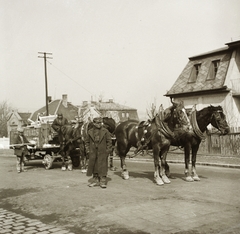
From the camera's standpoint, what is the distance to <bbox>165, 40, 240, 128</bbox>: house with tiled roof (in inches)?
969

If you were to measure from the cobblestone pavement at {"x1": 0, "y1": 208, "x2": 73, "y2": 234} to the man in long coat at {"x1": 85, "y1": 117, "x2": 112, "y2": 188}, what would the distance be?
10.2ft

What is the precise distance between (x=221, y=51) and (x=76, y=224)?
22385 mm

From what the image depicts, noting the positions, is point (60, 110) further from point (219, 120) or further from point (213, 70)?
point (219, 120)

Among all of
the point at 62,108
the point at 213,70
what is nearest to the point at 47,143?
the point at 213,70

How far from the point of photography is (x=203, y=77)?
26.4 m

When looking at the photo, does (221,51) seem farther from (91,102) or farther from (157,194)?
(91,102)

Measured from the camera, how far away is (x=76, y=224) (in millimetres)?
5961

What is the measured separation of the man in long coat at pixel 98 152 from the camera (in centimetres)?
948

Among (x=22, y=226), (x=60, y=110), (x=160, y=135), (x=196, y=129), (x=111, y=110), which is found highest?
(x=60, y=110)

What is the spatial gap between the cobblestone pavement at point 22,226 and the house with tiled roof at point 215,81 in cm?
1985

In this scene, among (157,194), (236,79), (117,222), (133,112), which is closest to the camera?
(117,222)

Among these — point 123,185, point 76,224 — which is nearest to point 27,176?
point 123,185

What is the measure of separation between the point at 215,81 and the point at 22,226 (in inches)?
862

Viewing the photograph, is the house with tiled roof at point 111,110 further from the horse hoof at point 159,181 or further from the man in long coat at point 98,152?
the horse hoof at point 159,181
